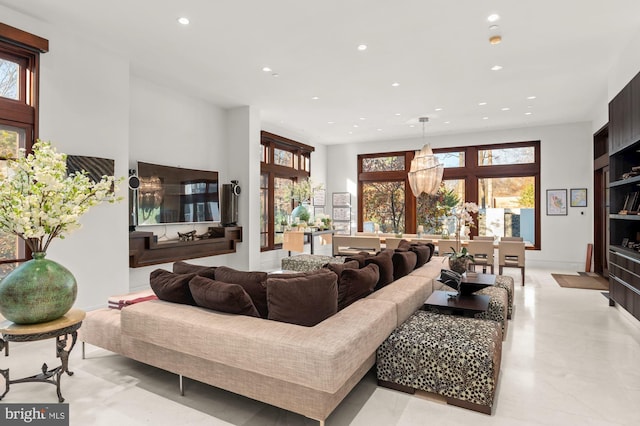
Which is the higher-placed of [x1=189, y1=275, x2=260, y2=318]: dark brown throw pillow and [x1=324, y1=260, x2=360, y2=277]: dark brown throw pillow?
[x1=324, y1=260, x2=360, y2=277]: dark brown throw pillow

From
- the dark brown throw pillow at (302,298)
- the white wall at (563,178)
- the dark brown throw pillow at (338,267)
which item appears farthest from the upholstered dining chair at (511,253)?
the dark brown throw pillow at (302,298)

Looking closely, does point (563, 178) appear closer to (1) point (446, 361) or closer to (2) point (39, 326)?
(1) point (446, 361)

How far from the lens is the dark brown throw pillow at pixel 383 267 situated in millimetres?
3421

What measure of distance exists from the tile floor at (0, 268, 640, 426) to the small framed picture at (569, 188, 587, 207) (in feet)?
17.9

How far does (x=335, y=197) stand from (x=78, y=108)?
7.52 metres

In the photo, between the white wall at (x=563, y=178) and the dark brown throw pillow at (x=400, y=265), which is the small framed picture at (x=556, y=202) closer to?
the white wall at (x=563, y=178)

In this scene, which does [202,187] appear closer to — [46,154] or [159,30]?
[159,30]

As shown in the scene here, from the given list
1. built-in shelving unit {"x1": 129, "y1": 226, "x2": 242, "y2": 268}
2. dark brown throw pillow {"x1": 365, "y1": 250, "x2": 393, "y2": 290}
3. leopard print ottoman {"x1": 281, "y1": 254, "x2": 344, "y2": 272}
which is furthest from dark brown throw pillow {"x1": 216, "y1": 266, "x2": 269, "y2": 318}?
leopard print ottoman {"x1": 281, "y1": 254, "x2": 344, "y2": 272}

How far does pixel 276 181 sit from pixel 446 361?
6738 mm

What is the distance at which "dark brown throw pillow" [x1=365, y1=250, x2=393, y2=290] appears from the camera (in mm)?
3421

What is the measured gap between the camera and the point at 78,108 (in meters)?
4.27

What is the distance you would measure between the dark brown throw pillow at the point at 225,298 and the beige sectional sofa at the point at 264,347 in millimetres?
55

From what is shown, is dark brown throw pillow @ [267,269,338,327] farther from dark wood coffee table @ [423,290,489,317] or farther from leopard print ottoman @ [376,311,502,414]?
dark wood coffee table @ [423,290,489,317]

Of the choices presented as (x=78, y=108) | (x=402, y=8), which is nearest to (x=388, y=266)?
(x=402, y=8)
